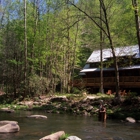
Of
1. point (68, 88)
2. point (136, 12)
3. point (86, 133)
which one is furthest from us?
point (68, 88)

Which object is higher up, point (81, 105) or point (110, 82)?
point (110, 82)

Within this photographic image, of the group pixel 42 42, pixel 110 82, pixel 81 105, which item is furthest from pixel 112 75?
pixel 81 105

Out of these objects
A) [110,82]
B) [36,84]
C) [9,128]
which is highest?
[110,82]

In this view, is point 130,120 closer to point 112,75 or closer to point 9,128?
point 9,128

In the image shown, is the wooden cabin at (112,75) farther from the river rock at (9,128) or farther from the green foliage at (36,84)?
the river rock at (9,128)

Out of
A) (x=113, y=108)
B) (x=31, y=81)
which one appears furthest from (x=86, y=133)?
(x=31, y=81)

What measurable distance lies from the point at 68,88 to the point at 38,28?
29.7 feet

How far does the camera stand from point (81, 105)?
70.0ft

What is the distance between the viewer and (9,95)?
2922cm

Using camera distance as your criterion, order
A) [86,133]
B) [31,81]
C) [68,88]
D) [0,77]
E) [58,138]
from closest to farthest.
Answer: [58,138] → [86,133] → [31,81] → [0,77] → [68,88]

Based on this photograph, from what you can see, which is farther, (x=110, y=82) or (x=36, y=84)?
(x=110, y=82)

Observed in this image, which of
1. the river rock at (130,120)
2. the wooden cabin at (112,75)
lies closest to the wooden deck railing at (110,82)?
the wooden cabin at (112,75)

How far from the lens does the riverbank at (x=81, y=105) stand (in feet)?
59.6

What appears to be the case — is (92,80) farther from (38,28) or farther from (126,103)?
(126,103)
